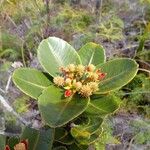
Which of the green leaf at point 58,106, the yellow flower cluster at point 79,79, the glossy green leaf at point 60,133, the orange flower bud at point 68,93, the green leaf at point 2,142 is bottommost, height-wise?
the glossy green leaf at point 60,133

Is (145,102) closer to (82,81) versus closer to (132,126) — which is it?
(132,126)

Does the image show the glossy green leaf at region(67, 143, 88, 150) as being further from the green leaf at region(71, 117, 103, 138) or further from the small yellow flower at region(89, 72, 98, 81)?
the small yellow flower at region(89, 72, 98, 81)

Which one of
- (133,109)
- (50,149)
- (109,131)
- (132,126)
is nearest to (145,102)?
(133,109)

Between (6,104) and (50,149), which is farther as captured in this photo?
(6,104)

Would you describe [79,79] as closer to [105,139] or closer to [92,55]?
[92,55]

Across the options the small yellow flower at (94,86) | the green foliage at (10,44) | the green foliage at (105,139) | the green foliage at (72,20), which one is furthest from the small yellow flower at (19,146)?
the green foliage at (72,20)

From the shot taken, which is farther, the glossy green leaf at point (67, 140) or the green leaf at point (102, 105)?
the glossy green leaf at point (67, 140)

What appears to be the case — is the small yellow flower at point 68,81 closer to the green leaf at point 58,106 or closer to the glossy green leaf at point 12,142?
the green leaf at point 58,106
